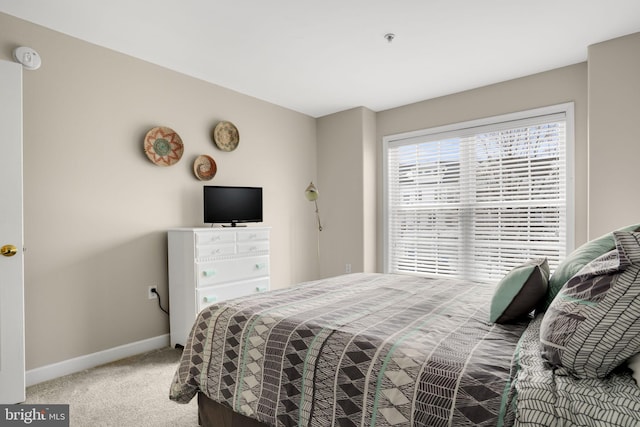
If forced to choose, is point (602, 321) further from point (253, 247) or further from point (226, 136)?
point (226, 136)

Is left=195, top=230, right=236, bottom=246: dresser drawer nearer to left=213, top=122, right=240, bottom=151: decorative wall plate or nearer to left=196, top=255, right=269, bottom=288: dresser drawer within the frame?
left=196, top=255, right=269, bottom=288: dresser drawer

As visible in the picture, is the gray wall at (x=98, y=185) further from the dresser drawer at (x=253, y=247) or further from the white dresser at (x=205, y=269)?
the dresser drawer at (x=253, y=247)

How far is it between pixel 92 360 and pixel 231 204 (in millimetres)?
1746

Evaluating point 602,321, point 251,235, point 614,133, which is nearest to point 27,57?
point 251,235

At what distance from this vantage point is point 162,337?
3289mm

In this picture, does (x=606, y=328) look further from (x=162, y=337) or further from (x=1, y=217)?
(x=162, y=337)

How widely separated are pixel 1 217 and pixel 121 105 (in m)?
1.31

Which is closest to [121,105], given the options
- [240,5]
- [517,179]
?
[240,5]

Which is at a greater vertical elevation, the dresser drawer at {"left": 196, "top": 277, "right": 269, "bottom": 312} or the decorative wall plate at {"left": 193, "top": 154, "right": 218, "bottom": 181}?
the decorative wall plate at {"left": 193, "top": 154, "right": 218, "bottom": 181}

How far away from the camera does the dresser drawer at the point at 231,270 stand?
122 inches

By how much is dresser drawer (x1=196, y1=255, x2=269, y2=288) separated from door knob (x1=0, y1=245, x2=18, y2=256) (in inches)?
47.5

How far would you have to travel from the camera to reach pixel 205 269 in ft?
10.2

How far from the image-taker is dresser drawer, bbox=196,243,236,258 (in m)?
3.07

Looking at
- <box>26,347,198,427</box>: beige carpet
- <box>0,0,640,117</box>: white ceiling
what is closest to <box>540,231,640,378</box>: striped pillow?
<box>26,347,198,427</box>: beige carpet
